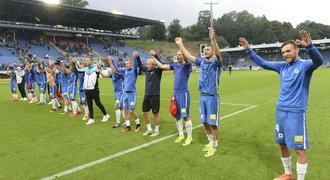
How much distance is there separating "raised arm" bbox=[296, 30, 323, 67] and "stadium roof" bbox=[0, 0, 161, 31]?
48.6 metres

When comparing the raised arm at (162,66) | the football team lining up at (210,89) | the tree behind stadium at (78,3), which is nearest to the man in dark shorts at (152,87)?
the football team lining up at (210,89)

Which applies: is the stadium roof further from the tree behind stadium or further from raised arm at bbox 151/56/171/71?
raised arm at bbox 151/56/171/71

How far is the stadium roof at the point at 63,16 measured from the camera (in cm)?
4716

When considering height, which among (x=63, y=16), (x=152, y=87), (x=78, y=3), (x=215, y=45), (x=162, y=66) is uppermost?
(x=78, y=3)

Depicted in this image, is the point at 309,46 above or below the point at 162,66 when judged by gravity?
above

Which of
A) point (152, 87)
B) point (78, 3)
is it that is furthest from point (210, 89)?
point (78, 3)

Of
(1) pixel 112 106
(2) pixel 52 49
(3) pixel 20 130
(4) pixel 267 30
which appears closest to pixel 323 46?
(4) pixel 267 30

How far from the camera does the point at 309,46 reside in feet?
13.2

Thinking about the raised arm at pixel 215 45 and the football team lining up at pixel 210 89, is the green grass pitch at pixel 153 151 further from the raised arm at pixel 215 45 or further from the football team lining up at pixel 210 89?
the raised arm at pixel 215 45

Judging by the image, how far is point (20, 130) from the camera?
958cm

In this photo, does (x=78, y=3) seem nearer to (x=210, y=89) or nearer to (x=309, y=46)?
(x=210, y=89)

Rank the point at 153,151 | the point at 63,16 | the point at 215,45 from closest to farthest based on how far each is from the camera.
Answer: the point at 215,45, the point at 153,151, the point at 63,16

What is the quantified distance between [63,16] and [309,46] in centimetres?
5573

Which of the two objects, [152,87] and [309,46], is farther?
[152,87]
